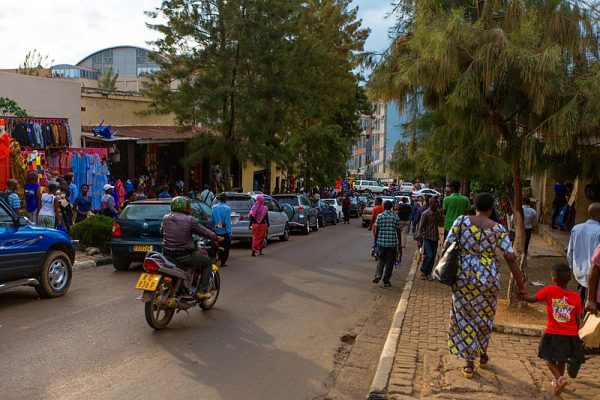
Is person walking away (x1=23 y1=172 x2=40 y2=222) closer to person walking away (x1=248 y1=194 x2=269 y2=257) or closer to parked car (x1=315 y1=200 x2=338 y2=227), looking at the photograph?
person walking away (x1=248 y1=194 x2=269 y2=257)

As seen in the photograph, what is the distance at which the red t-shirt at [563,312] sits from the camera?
5.25m

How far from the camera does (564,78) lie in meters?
7.64

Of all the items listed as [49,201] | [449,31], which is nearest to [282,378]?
[449,31]

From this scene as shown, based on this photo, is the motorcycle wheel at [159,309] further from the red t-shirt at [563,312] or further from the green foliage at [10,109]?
the green foliage at [10,109]

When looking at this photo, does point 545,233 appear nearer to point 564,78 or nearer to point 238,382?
point 564,78

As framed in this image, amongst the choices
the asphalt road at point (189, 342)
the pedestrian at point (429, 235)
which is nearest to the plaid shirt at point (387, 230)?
the asphalt road at point (189, 342)

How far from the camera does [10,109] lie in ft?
53.3

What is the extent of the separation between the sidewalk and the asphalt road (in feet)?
1.44

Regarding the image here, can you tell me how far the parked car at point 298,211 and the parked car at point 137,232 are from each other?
11635 mm

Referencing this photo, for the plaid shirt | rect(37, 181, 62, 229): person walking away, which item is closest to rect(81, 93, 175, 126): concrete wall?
rect(37, 181, 62, 229): person walking away

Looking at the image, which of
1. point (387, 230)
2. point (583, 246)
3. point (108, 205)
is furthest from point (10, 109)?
point (583, 246)

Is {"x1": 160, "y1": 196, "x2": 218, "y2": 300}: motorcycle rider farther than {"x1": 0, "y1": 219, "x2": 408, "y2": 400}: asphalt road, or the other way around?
{"x1": 160, "y1": 196, "x2": 218, "y2": 300}: motorcycle rider

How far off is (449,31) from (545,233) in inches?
555

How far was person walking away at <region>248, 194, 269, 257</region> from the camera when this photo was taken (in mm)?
15336
